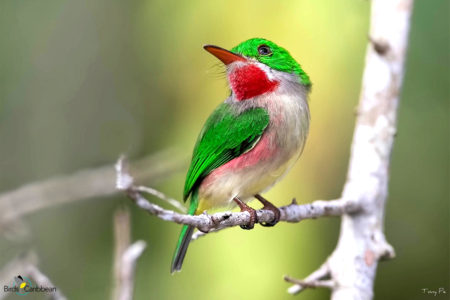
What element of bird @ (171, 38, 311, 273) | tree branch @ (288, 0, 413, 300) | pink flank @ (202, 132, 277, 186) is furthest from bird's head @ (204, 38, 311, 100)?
tree branch @ (288, 0, 413, 300)

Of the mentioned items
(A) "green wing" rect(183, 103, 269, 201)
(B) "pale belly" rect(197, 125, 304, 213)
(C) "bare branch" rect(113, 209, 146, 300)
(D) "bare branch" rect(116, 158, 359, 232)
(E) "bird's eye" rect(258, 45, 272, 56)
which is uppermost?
(E) "bird's eye" rect(258, 45, 272, 56)

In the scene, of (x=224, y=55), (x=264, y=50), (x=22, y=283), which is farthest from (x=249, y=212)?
(x=22, y=283)

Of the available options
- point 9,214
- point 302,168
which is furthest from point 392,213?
point 9,214

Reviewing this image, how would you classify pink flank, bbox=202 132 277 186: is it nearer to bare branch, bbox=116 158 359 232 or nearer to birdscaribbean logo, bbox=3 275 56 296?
bare branch, bbox=116 158 359 232

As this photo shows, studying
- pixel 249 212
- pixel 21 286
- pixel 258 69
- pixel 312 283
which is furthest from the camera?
pixel 258 69

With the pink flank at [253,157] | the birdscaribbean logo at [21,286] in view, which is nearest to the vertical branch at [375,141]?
the pink flank at [253,157]

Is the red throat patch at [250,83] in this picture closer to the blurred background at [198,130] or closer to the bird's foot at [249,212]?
the blurred background at [198,130]

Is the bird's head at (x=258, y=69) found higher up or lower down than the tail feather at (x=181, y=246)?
higher up

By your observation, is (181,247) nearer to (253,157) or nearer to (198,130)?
(253,157)
